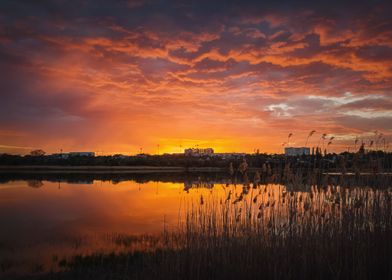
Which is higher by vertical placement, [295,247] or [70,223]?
[295,247]

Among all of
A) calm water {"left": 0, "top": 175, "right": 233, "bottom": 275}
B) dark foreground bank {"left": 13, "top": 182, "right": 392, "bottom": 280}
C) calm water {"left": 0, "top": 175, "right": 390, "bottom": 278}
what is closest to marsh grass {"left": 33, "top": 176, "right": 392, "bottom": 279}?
dark foreground bank {"left": 13, "top": 182, "right": 392, "bottom": 280}

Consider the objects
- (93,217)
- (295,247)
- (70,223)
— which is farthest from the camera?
(93,217)

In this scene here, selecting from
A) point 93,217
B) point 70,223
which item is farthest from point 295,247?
point 93,217

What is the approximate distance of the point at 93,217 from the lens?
19625mm

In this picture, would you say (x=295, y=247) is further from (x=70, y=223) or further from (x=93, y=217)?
(x=93, y=217)

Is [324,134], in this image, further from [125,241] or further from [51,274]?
[125,241]

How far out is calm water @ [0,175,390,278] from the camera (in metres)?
8.15

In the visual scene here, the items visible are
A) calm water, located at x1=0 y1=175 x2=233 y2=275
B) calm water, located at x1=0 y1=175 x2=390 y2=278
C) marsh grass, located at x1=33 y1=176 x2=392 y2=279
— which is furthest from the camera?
calm water, located at x1=0 y1=175 x2=233 y2=275

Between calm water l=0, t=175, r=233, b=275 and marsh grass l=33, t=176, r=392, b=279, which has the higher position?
marsh grass l=33, t=176, r=392, b=279

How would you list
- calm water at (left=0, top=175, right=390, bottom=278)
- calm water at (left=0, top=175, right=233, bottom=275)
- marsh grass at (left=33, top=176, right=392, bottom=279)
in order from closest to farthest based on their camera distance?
marsh grass at (left=33, top=176, right=392, bottom=279) < calm water at (left=0, top=175, right=390, bottom=278) < calm water at (left=0, top=175, right=233, bottom=275)

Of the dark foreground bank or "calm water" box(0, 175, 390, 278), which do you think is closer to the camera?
the dark foreground bank

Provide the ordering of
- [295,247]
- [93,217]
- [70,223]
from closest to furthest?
1. [295,247]
2. [70,223]
3. [93,217]

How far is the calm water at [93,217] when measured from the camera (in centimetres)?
815

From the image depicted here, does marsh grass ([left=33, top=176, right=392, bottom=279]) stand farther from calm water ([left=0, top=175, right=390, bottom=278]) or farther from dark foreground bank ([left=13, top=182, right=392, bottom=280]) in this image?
calm water ([left=0, top=175, right=390, bottom=278])
